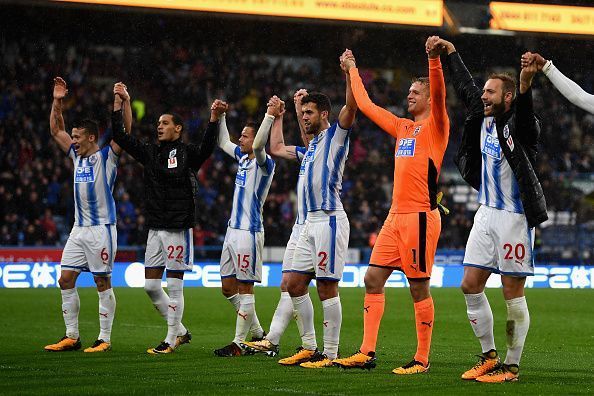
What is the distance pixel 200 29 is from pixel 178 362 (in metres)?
20.4

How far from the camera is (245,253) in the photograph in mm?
10305

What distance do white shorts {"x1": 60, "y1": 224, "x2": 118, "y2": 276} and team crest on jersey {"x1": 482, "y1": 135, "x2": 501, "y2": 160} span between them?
413 cm

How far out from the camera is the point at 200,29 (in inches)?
1121

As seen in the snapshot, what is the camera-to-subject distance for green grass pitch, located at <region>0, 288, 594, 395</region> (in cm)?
738

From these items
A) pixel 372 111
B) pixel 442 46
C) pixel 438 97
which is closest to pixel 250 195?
pixel 372 111

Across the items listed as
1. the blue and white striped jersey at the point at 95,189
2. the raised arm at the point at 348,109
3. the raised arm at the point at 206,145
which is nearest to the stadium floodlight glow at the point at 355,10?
the blue and white striped jersey at the point at 95,189

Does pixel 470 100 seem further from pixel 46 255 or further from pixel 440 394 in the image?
pixel 46 255

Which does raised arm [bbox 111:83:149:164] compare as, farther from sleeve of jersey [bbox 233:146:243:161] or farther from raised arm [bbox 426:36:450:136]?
raised arm [bbox 426:36:450:136]

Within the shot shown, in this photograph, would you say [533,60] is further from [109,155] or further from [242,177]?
[109,155]

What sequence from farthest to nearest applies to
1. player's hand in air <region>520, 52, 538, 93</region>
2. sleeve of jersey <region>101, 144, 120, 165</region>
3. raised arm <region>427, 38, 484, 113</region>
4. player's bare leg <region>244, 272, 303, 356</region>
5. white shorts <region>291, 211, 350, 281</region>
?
sleeve of jersey <region>101, 144, 120, 165</region> → player's bare leg <region>244, 272, 303, 356</region> → white shorts <region>291, 211, 350, 281</region> → raised arm <region>427, 38, 484, 113</region> → player's hand in air <region>520, 52, 538, 93</region>

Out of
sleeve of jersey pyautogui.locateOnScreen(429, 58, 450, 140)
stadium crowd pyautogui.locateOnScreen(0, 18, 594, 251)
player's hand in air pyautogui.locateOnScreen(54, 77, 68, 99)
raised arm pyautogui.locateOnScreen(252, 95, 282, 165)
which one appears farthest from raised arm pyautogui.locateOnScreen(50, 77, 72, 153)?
stadium crowd pyautogui.locateOnScreen(0, 18, 594, 251)

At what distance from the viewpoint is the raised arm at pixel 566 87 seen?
22.9ft

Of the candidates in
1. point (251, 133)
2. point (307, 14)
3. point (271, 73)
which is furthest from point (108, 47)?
point (251, 133)

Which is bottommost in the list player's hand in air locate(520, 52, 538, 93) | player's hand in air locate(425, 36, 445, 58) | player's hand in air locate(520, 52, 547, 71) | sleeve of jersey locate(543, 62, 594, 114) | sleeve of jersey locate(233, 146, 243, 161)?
sleeve of jersey locate(233, 146, 243, 161)
